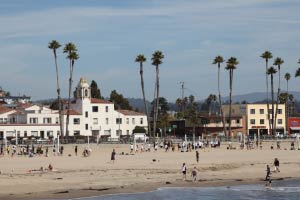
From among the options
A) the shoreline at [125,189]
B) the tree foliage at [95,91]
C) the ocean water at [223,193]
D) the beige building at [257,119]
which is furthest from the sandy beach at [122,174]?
the tree foliage at [95,91]

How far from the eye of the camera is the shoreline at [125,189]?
117ft

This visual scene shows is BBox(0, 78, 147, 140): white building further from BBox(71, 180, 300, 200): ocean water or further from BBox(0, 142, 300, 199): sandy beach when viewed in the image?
BBox(71, 180, 300, 200): ocean water

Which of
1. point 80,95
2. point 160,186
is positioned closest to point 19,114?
point 80,95

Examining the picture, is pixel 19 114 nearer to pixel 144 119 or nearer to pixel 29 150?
pixel 144 119

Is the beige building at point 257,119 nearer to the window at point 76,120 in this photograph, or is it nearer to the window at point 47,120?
the window at point 76,120

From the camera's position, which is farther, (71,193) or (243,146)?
(243,146)

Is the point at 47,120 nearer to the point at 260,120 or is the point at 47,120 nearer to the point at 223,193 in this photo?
the point at 260,120

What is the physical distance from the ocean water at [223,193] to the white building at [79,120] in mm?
63863

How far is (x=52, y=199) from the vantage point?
113ft

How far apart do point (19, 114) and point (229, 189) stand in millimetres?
74376

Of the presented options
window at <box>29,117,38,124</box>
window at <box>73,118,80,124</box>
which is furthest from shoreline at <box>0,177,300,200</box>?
window at <box>73,118,80,124</box>

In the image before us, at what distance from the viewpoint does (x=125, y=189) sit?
39750 millimetres

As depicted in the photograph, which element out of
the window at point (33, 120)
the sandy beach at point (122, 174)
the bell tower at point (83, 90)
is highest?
the bell tower at point (83, 90)

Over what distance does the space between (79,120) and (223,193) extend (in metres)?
75.6
